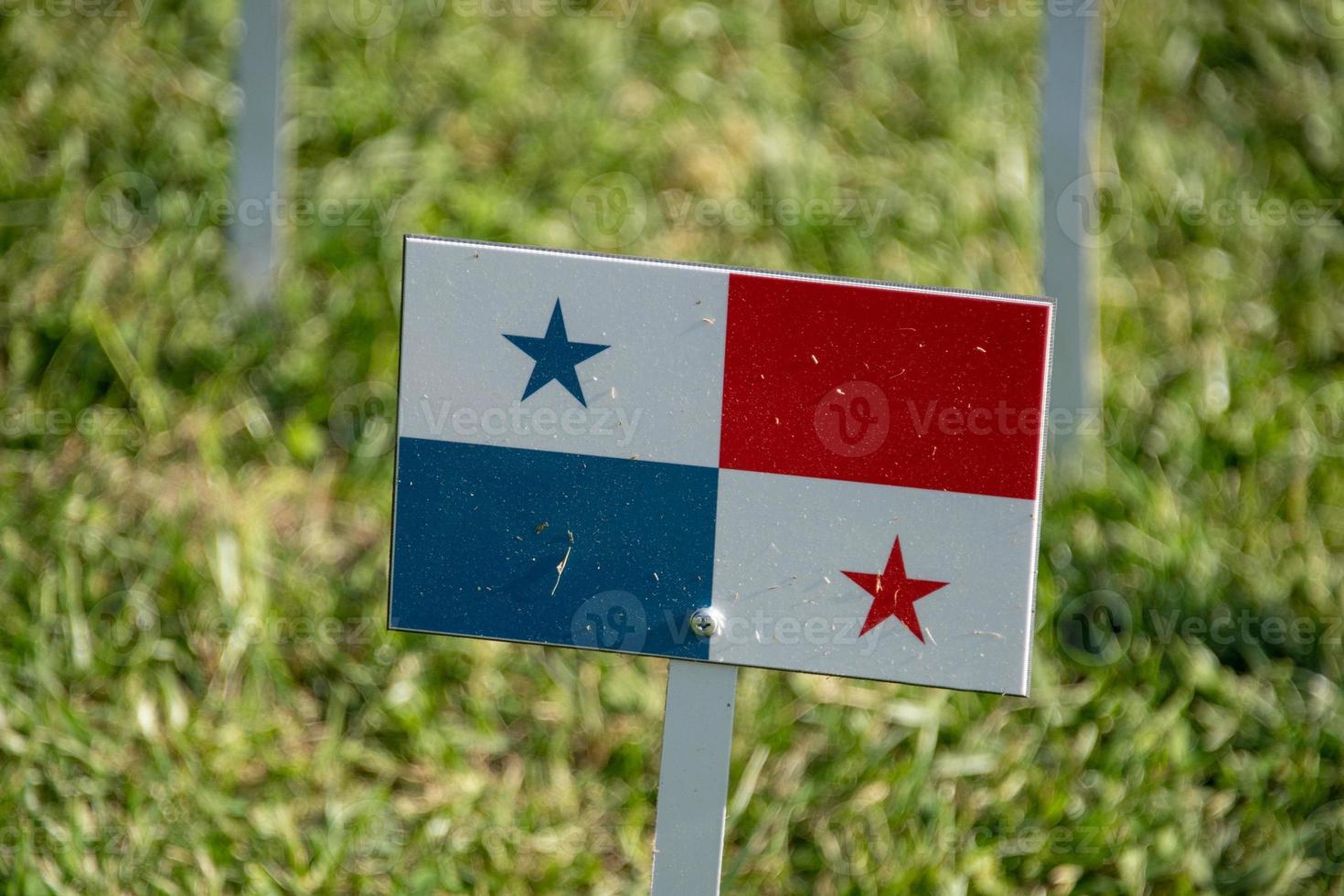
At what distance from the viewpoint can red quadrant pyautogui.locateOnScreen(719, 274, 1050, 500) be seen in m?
1.23

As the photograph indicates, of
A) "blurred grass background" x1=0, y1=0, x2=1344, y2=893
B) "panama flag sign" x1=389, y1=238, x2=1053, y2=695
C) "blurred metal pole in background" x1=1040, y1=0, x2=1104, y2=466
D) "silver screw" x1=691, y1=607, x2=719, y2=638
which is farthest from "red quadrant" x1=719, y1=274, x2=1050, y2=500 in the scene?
"blurred metal pole in background" x1=1040, y1=0, x2=1104, y2=466

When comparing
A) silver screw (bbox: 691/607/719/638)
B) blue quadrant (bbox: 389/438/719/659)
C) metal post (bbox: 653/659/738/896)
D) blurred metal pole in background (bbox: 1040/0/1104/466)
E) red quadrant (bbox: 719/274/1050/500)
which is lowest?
metal post (bbox: 653/659/738/896)

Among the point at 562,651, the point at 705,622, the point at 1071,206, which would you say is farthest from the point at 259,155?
the point at 705,622

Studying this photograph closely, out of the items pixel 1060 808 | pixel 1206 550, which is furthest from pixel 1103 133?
pixel 1060 808

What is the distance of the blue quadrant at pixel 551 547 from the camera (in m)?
1.26

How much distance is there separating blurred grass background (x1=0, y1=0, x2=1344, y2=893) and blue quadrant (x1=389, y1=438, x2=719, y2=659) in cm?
68

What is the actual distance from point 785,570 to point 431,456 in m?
0.39

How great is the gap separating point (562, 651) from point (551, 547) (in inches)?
37.4

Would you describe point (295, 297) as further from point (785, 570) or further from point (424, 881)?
point (785, 570)

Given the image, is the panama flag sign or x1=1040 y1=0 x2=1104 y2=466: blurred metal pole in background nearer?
the panama flag sign

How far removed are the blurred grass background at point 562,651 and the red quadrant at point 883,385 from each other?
0.83 meters

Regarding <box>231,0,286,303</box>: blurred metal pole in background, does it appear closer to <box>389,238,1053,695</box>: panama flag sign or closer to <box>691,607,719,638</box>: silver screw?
<box>389,238,1053,695</box>: panama flag sign

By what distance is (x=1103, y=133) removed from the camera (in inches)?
131

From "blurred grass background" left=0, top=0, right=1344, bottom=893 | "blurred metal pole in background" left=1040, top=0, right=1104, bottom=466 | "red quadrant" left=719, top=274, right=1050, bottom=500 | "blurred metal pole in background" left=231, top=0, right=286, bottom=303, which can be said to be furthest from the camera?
"blurred metal pole in background" left=231, top=0, right=286, bottom=303
